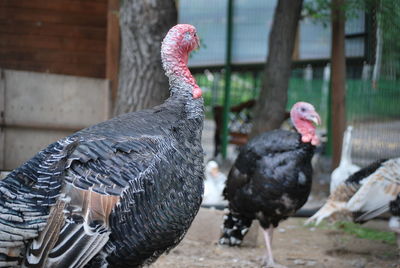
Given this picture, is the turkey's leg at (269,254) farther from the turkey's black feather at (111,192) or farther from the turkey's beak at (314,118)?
the turkey's black feather at (111,192)

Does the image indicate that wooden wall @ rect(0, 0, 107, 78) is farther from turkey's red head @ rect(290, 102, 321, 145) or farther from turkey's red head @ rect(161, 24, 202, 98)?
turkey's red head @ rect(161, 24, 202, 98)

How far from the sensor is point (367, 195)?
5.34m

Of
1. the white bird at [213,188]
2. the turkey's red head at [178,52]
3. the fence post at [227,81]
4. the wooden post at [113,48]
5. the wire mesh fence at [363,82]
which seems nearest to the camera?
the turkey's red head at [178,52]

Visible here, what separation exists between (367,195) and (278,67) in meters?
2.78

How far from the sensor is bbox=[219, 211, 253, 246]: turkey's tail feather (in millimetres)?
5500

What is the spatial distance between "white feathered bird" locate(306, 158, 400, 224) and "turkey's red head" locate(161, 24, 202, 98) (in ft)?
7.87

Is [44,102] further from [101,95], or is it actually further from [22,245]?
[22,245]

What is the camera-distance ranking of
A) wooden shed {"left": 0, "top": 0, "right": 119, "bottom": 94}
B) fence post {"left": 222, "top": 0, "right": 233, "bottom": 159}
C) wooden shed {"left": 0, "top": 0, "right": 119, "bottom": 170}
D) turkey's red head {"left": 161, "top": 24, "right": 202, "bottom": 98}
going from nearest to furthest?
1. turkey's red head {"left": 161, "top": 24, "right": 202, "bottom": 98}
2. wooden shed {"left": 0, "top": 0, "right": 119, "bottom": 170}
3. wooden shed {"left": 0, "top": 0, "right": 119, "bottom": 94}
4. fence post {"left": 222, "top": 0, "right": 233, "bottom": 159}

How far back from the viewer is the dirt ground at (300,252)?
199 inches

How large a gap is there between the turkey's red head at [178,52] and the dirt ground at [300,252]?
1817mm

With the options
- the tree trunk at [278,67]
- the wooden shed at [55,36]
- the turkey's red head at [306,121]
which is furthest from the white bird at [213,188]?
the wooden shed at [55,36]

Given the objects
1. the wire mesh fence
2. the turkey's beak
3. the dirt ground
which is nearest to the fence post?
the wire mesh fence

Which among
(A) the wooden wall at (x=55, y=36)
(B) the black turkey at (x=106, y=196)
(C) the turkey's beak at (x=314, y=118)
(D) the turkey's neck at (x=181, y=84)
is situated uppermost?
(A) the wooden wall at (x=55, y=36)

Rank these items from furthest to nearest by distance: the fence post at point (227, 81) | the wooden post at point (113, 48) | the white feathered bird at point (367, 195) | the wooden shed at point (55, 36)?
the fence post at point (227, 81)
the wooden shed at point (55, 36)
the wooden post at point (113, 48)
the white feathered bird at point (367, 195)
